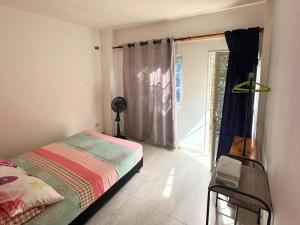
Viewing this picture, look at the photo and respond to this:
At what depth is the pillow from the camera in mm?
1378

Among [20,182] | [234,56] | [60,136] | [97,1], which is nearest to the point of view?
[20,182]

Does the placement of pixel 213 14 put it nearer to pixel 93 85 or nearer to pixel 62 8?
pixel 62 8

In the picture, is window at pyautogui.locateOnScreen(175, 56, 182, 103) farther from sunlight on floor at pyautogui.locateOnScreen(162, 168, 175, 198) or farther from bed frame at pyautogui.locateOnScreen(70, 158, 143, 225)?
bed frame at pyautogui.locateOnScreen(70, 158, 143, 225)

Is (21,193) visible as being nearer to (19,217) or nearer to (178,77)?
(19,217)

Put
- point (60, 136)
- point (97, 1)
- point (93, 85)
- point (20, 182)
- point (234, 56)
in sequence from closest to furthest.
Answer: point (20, 182)
point (97, 1)
point (234, 56)
point (60, 136)
point (93, 85)

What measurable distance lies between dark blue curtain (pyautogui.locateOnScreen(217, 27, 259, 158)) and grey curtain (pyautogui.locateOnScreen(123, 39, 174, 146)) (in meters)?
1.00

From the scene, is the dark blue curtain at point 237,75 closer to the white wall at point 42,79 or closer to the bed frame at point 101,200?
the bed frame at point 101,200

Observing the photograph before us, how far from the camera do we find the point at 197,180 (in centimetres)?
264

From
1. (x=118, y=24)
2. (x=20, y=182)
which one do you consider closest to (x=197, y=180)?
(x=20, y=182)

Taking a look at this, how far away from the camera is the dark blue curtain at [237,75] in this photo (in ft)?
8.05

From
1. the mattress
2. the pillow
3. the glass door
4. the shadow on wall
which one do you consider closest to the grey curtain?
the glass door

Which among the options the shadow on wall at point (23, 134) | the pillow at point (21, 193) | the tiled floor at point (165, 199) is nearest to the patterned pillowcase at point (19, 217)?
the pillow at point (21, 193)

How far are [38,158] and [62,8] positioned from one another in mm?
2098

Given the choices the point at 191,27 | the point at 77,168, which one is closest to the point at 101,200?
the point at 77,168
